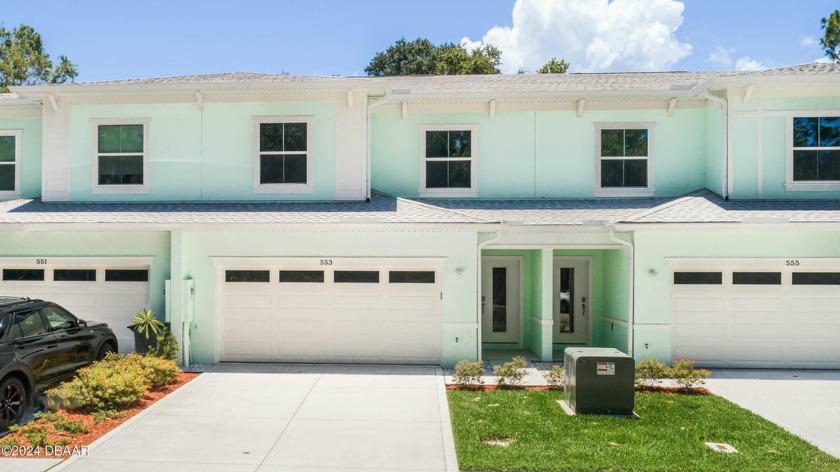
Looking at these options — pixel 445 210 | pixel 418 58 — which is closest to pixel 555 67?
pixel 418 58

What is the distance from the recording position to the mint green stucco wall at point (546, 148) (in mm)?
13727

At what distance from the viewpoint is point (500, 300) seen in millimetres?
14055

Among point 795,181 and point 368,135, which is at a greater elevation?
point 368,135

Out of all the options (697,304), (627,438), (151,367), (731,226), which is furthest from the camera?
(697,304)

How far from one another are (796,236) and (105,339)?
44.9 feet

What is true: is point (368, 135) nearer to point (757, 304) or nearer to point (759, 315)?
point (757, 304)

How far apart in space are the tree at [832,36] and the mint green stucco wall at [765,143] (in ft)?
61.3

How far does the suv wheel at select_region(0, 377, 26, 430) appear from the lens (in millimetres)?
7528

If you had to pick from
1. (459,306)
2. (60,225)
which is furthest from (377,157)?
(60,225)

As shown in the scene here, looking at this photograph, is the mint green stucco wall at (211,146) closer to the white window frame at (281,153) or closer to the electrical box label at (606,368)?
the white window frame at (281,153)

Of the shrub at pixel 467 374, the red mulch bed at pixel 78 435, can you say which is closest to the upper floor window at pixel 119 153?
the red mulch bed at pixel 78 435

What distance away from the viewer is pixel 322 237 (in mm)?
11734

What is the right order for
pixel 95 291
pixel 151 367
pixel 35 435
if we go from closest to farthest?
1. pixel 35 435
2. pixel 151 367
3. pixel 95 291

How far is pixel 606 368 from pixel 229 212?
27.5 feet
